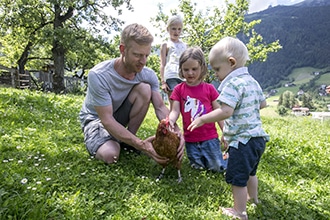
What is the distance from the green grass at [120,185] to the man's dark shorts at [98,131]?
5.8 inches

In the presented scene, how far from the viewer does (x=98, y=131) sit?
3559mm

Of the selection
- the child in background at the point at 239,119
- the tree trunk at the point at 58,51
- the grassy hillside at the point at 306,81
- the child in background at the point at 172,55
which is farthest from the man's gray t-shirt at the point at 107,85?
the grassy hillside at the point at 306,81

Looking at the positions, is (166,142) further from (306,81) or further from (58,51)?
(306,81)

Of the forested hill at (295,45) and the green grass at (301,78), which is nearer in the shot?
the green grass at (301,78)

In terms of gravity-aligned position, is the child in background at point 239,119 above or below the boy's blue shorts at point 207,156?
above

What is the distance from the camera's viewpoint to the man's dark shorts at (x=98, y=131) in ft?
11.3

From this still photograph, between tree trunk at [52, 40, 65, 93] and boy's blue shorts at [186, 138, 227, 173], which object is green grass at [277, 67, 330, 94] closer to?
tree trunk at [52, 40, 65, 93]

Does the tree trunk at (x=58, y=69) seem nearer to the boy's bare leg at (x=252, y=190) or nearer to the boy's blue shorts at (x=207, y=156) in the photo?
the boy's blue shorts at (x=207, y=156)

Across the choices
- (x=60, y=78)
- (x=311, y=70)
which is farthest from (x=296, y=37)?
(x=60, y=78)

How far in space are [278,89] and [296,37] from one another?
168 feet

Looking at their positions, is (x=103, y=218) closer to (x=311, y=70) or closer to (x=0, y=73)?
(x=0, y=73)

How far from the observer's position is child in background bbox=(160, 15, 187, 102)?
5.15m

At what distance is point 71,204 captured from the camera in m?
2.22

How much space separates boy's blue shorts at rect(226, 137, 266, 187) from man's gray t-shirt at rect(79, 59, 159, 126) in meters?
1.52
